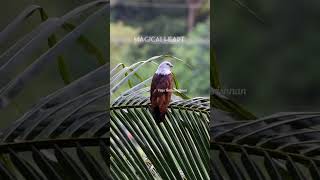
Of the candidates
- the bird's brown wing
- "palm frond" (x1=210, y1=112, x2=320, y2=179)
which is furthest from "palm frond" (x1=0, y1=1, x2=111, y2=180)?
"palm frond" (x1=210, y1=112, x2=320, y2=179)

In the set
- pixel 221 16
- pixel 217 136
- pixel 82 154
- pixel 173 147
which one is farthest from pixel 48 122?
pixel 221 16

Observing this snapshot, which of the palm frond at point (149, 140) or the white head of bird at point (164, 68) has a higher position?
the white head of bird at point (164, 68)

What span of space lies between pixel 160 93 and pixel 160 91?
10 millimetres

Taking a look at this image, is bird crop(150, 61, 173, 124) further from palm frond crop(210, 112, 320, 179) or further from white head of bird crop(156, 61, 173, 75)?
palm frond crop(210, 112, 320, 179)

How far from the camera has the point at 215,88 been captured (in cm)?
247

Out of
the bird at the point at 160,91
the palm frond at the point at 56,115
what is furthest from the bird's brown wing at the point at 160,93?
the palm frond at the point at 56,115

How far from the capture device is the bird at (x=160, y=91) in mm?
2436

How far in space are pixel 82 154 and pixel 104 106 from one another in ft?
0.87

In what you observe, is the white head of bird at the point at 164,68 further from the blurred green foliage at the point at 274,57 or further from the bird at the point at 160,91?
the blurred green foliage at the point at 274,57

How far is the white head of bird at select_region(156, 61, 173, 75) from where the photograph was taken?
2.44 metres

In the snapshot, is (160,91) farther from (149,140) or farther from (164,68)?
(149,140)

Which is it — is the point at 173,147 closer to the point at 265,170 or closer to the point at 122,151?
the point at 122,151

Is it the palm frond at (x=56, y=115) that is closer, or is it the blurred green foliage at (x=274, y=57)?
the palm frond at (x=56, y=115)

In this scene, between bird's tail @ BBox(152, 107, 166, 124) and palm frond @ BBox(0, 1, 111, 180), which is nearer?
palm frond @ BBox(0, 1, 111, 180)
